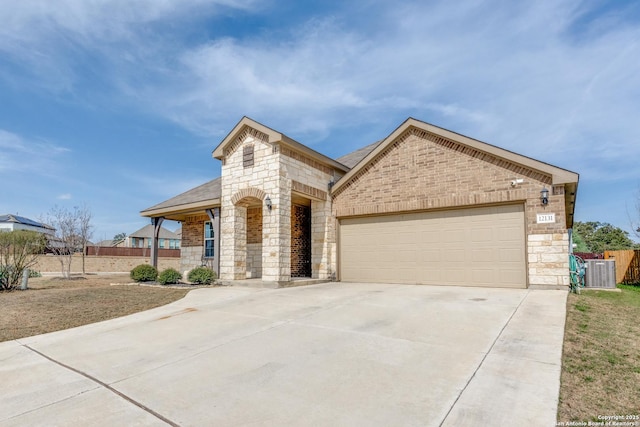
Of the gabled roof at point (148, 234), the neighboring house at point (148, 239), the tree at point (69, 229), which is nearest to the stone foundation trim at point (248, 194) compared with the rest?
the tree at point (69, 229)

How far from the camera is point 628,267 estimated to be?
1677cm

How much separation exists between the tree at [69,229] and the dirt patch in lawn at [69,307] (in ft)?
42.7

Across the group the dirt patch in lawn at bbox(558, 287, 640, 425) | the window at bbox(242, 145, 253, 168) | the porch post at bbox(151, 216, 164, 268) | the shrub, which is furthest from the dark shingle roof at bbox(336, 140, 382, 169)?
the dirt patch in lawn at bbox(558, 287, 640, 425)

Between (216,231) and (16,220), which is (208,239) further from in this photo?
(16,220)

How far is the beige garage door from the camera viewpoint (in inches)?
408

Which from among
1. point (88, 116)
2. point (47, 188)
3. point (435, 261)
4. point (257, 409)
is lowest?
point (257, 409)

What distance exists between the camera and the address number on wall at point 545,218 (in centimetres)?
974

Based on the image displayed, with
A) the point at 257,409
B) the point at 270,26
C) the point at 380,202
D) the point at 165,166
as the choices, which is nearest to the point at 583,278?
the point at 380,202

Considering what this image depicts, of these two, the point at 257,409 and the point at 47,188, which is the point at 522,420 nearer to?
the point at 257,409

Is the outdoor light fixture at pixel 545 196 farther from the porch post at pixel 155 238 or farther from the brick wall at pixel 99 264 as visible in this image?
the brick wall at pixel 99 264

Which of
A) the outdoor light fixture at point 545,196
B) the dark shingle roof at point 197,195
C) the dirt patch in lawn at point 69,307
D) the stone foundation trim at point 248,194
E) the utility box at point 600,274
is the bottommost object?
the dirt patch in lawn at point 69,307

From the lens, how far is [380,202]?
41.2 feet

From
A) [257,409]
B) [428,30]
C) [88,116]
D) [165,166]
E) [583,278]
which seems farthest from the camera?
[165,166]

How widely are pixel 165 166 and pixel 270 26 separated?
17.8m
